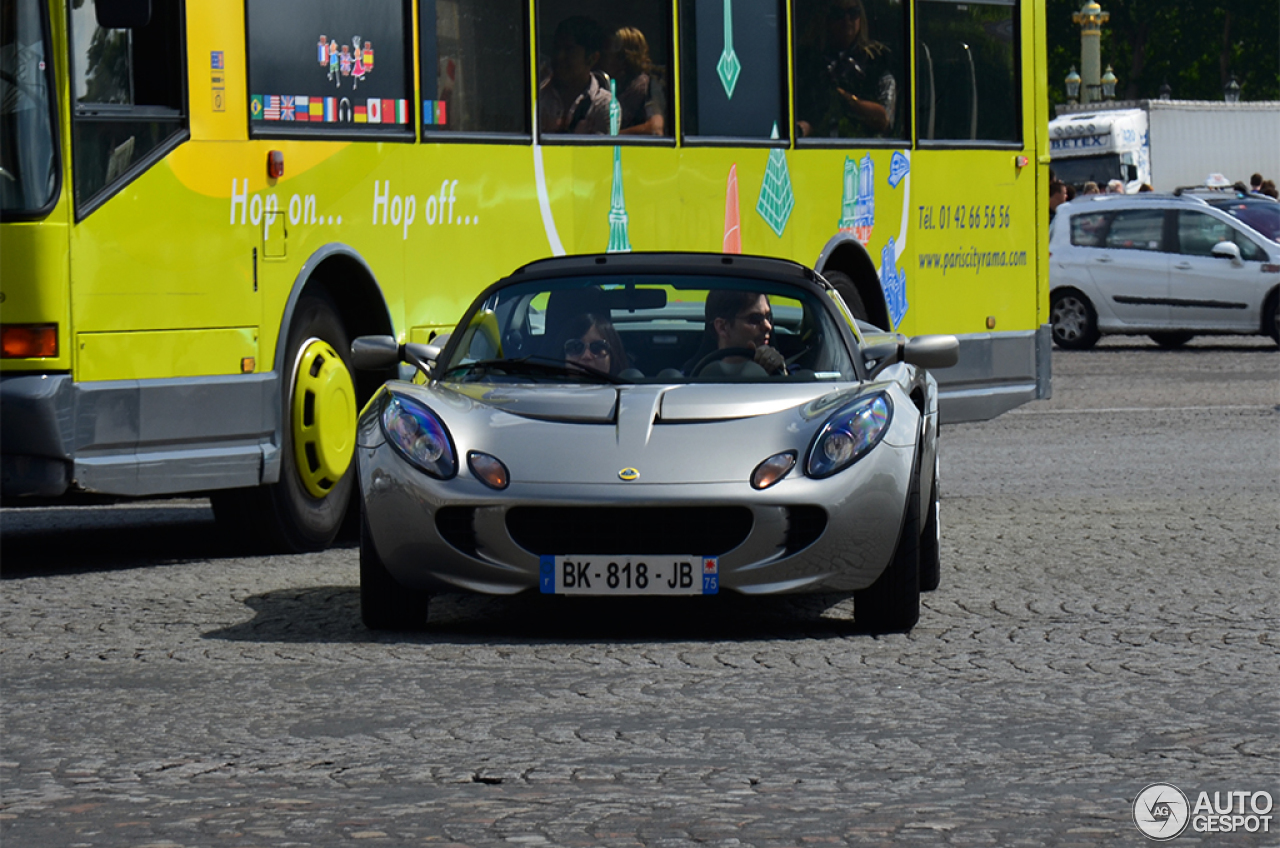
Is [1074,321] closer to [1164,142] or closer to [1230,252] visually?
[1230,252]

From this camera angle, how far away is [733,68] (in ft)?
39.4

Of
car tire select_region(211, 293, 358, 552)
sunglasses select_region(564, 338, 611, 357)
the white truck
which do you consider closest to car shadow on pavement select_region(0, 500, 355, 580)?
car tire select_region(211, 293, 358, 552)

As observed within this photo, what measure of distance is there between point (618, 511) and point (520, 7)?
4345mm

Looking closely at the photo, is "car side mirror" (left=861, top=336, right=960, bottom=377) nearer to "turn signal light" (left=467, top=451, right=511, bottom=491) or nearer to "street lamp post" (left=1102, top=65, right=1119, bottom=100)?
"turn signal light" (left=467, top=451, right=511, bottom=491)

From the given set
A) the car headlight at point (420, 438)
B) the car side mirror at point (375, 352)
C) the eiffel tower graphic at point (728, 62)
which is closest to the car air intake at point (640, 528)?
the car headlight at point (420, 438)

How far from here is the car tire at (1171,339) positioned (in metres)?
27.0

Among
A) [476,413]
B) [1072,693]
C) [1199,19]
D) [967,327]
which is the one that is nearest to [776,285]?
[476,413]

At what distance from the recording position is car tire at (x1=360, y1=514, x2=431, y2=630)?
7645 millimetres

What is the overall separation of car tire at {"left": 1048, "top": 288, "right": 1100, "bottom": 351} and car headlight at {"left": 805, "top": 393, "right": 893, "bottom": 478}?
19439 mm

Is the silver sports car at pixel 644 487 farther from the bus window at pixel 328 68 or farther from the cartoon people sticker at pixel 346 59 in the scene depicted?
the cartoon people sticker at pixel 346 59

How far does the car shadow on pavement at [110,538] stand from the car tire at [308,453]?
0.19 meters

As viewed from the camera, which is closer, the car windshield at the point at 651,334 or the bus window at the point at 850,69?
the car windshield at the point at 651,334

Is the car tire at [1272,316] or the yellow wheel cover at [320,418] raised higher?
the yellow wheel cover at [320,418]

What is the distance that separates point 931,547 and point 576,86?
3.80m
